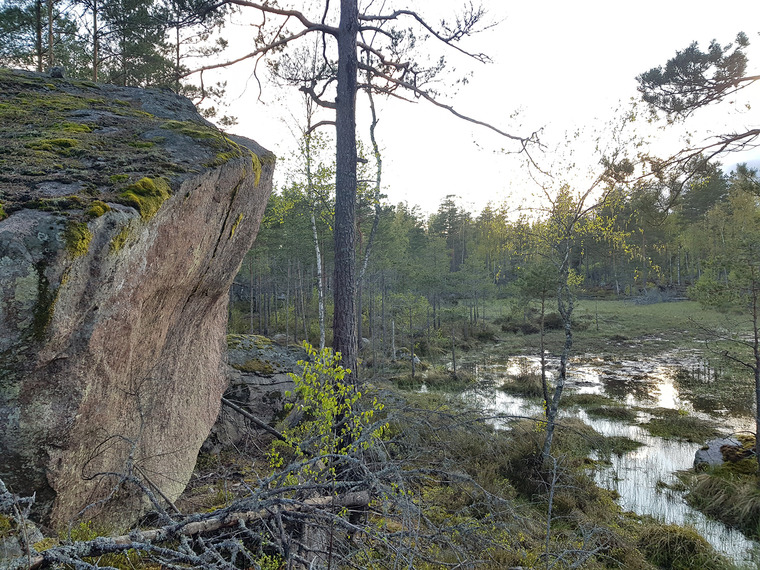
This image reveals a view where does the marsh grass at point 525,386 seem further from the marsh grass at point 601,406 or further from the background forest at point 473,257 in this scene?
the background forest at point 473,257

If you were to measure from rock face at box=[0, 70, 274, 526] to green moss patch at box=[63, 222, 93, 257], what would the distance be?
1 cm

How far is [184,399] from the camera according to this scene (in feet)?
14.3

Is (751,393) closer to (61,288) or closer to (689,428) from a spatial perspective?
(689,428)

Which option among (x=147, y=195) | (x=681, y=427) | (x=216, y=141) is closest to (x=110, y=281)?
(x=147, y=195)

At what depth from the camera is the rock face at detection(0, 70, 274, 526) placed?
2.39 m

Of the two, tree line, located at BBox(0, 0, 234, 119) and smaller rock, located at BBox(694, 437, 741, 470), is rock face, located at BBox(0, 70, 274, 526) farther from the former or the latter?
smaller rock, located at BBox(694, 437, 741, 470)

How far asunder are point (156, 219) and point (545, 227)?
846 centimetres

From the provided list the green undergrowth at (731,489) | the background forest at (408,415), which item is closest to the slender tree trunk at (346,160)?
the background forest at (408,415)

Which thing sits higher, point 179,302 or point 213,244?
point 213,244

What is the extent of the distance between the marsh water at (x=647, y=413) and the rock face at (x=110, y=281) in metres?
8.62

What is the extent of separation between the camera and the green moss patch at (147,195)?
294 cm

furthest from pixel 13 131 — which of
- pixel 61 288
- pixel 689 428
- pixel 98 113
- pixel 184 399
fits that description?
pixel 689 428

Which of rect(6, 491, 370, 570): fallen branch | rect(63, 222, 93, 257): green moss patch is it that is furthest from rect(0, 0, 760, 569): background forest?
rect(63, 222, 93, 257): green moss patch

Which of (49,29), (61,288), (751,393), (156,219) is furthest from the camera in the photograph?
(751,393)
